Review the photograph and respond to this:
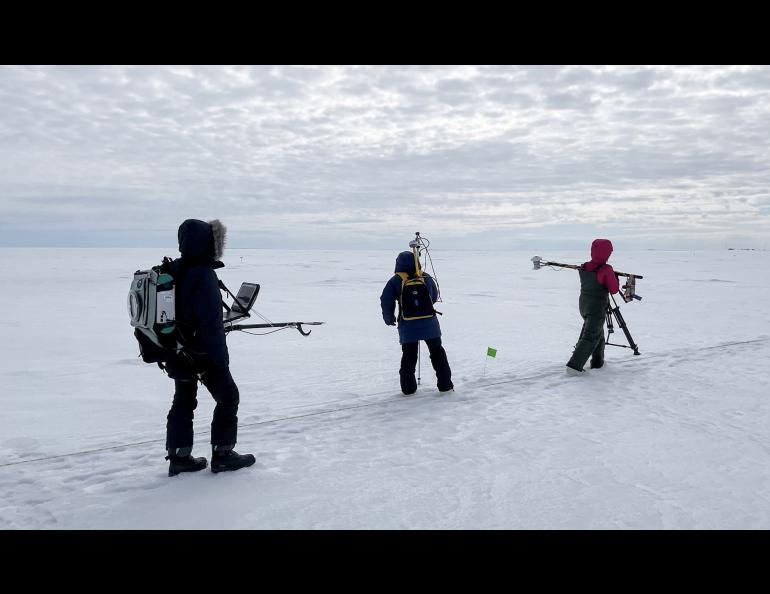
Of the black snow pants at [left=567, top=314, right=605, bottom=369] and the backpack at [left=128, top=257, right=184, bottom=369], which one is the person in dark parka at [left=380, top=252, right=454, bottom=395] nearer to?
the black snow pants at [left=567, top=314, right=605, bottom=369]

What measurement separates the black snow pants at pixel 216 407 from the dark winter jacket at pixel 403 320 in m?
2.51

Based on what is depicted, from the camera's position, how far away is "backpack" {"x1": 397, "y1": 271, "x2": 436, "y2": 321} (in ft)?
20.4

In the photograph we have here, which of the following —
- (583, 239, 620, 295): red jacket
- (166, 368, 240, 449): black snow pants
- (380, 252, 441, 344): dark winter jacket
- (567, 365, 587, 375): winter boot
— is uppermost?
(583, 239, 620, 295): red jacket

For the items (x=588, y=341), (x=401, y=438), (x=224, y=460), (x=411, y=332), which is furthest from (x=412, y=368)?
(x=224, y=460)

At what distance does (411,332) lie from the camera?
6.23m

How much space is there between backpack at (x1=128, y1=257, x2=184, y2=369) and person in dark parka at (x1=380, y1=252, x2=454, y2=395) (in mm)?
2822

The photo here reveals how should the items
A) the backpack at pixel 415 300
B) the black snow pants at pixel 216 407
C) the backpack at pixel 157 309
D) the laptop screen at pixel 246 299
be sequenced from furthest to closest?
the backpack at pixel 415 300 → the laptop screen at pixel 246 299 → the black snow pants at pixel 216 407 → the backpack at pixel 157 309

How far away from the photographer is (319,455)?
4.50 meters

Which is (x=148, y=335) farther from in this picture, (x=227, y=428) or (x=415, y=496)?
(x=415, y=496)

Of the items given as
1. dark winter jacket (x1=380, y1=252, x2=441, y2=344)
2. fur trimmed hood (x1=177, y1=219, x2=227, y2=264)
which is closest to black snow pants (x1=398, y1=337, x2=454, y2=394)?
dark winter jacket (x1=380, y1=252, x2=441, y2=344)

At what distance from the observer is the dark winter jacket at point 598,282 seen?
281 inches

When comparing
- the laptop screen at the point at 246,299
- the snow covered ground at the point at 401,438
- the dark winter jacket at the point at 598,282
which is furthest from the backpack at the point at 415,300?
the dark winter jacket at the point at 598,282

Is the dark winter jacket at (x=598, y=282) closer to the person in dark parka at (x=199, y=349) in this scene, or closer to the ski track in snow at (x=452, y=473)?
the ski track in snow at (x=452, y=473)
